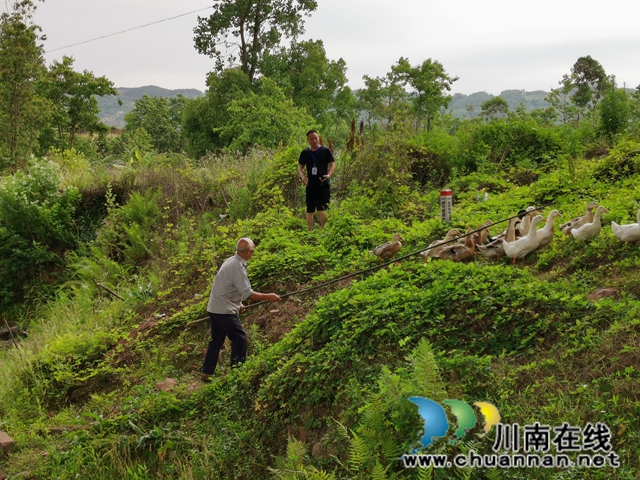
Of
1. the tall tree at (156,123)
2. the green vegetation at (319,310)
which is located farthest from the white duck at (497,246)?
the tall tree at (156,123)

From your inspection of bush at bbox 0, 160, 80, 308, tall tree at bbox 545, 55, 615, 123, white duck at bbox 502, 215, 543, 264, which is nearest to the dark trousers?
white duck at bbox 502, 215, 543, 264

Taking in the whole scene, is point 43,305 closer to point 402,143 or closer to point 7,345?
point 7,345

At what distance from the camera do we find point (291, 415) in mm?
5262

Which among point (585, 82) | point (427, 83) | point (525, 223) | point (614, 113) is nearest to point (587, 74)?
point (585, 82)

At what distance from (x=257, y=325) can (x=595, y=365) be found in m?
4.35

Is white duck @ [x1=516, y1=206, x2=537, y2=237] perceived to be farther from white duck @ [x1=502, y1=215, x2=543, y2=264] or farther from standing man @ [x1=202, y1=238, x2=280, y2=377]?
standing man @ [x1=202, y1=238, x2=280, y2=377]

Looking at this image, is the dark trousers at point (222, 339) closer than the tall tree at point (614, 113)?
Yes

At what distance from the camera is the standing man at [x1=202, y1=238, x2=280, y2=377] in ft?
21.2

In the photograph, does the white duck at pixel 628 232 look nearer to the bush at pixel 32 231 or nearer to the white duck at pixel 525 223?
the white duck at pixel 525 223

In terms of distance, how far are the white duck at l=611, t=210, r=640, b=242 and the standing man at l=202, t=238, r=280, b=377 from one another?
372cm

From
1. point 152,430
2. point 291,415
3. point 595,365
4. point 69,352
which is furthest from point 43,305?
point 595,365

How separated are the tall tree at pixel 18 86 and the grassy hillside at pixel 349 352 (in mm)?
15277

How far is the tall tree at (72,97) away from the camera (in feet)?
101

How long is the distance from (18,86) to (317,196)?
18394 mm
